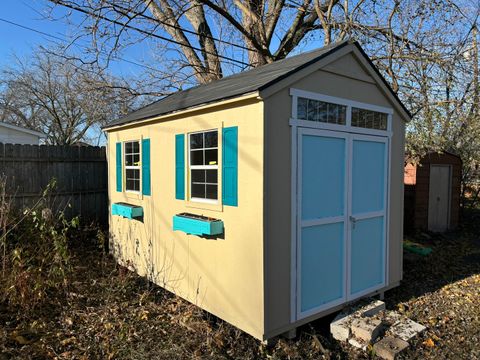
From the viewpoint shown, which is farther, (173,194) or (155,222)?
(155,222)

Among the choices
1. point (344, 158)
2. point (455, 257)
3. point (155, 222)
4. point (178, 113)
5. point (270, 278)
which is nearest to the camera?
point (270, 278)

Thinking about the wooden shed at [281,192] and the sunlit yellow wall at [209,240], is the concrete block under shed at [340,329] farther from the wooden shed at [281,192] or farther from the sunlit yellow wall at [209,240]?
the sunlit yellow wall at [209,240]

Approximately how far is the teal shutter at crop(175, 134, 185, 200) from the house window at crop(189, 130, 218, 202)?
150 millimetres

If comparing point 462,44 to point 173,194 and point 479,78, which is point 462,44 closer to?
point 479,78

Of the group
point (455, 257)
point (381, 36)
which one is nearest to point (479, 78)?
point (381, 36)

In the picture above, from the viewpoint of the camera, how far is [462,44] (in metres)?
9.06

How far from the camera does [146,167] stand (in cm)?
547

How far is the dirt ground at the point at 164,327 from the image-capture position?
3.49 m

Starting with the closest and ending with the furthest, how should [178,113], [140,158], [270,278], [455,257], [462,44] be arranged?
[270,278]
[178,113]
[140,158]
[455,257]
[462,44]

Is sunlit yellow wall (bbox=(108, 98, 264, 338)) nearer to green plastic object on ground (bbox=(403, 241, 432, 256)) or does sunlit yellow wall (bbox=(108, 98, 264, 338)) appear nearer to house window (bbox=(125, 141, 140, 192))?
house window (bbox=(125, 141, 140, 192))

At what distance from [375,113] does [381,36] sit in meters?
5.59

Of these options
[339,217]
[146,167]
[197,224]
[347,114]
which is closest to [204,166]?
[197,224]

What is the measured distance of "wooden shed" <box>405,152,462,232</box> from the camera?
9211 mm

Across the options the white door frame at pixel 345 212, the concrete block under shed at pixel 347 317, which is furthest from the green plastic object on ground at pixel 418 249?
the concrete block under shed at pixel 347 317
